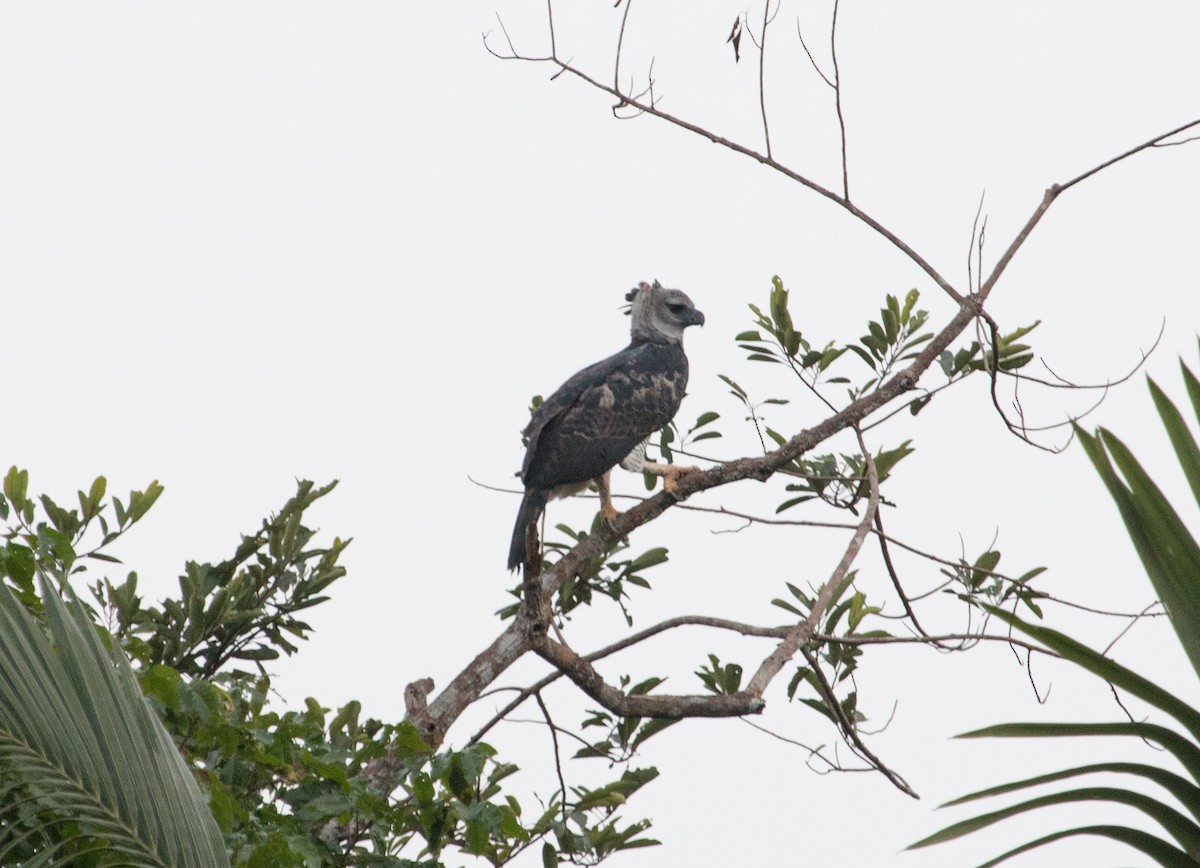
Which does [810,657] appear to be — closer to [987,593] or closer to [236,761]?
[987,593]

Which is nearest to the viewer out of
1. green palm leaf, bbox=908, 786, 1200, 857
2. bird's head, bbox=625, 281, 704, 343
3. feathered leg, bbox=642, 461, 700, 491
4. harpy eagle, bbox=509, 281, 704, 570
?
green palm leaf, bbox=908, 786, 1200, 857

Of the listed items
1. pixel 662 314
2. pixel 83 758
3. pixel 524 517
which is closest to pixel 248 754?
pixel 83 758

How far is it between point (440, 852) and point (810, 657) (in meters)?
1.47

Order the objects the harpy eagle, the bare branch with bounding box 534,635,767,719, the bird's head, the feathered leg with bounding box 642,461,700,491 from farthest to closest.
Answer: the bird's head < the harpy eagle < the feathered leg with bounding box 642,461,700,491 < the bare branch with bounding box 534,635,767,719

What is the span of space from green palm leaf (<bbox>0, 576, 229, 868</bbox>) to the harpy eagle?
3.05 m

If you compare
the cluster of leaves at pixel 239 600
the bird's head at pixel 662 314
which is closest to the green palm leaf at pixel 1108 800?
the cluster of leaves at pixel 239 600

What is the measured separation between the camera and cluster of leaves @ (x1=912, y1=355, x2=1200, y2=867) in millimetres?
1944

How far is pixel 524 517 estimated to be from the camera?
5.62 metres

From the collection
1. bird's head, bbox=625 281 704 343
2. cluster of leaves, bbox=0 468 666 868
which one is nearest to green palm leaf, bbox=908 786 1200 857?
cluster of leaves, bbox=0 468 666 868

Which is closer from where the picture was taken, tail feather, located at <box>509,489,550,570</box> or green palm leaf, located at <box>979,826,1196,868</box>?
green palm leaf, located at <box>979,826,1196,868</box>

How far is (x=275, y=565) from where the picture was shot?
4.54m

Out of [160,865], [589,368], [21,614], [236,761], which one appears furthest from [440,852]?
[589,368]

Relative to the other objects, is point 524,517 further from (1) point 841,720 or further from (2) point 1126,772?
(2) point 1126,772

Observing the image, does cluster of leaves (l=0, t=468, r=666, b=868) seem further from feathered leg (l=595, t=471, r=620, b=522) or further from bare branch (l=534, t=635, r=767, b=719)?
feathered leg (l=595, t=471, r=620, b=522)
